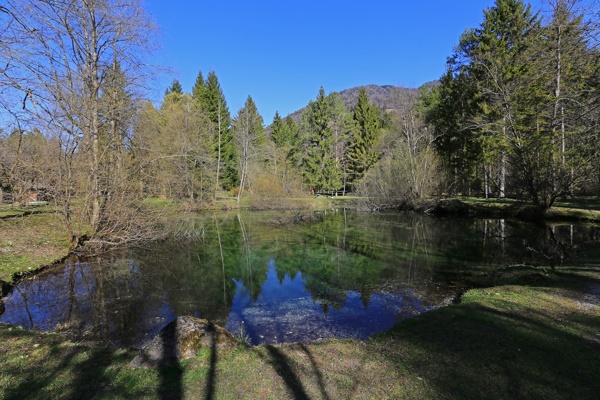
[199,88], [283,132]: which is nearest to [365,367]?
[199,88]

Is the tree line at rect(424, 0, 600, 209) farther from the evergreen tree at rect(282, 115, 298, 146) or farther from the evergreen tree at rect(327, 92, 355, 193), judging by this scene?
the evergreen tree at rect(282, 115, 298, 146)

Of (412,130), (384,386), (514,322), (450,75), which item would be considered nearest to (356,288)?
(514,322)

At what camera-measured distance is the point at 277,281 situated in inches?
385

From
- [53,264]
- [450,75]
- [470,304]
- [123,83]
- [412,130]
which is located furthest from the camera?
[450,75]

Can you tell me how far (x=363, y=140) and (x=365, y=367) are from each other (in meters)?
44.1

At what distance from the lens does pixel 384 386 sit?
133 inches

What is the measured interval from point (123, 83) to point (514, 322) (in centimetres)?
1456

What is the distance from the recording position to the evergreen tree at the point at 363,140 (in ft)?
148

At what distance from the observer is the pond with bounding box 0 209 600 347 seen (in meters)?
6.40

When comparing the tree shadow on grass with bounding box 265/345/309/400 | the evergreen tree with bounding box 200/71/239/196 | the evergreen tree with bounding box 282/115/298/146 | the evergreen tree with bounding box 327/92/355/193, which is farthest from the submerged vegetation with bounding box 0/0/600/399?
the evergreen tree with bounding box 282/115/298/146

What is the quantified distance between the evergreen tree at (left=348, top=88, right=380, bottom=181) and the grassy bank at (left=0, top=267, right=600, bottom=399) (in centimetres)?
4072

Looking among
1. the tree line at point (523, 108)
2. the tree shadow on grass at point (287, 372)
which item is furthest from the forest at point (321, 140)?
the tree shadow on grass at point (287, 372)

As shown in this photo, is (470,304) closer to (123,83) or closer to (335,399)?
(335,399)

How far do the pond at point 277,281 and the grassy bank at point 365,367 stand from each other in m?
1.48
